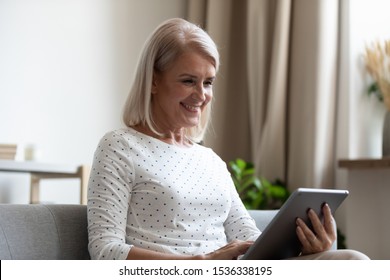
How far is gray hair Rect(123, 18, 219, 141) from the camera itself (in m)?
1.81

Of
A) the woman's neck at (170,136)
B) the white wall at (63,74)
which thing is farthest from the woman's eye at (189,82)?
the white wall at (63,74)

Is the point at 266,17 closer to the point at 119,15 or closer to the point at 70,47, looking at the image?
the point at 119,15

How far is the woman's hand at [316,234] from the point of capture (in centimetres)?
158

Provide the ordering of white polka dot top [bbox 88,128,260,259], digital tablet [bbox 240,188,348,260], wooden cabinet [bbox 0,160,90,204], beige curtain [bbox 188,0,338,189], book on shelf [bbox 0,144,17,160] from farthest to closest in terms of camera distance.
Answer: beige curtain [bbox 188,0,338,189] < book on shelf [bbox 0,144,17,160] < wooden cabinet [bbox 0,160,90,204] < white polka dot top [bbox 88,128,260,259] < digital tablet [bbox 240,188,348,260]

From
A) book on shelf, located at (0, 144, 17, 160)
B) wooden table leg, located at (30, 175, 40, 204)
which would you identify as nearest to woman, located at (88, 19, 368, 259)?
book on shelf, located at (0, 144, 17, 160)

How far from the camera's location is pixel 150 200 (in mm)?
1672

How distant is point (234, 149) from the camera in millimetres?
4414

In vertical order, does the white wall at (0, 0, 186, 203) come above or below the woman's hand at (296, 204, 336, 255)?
above

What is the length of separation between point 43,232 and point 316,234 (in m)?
0.63

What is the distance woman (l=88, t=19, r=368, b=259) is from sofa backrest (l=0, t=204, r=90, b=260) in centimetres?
10

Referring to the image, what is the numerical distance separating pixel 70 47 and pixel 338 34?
1.57 meters

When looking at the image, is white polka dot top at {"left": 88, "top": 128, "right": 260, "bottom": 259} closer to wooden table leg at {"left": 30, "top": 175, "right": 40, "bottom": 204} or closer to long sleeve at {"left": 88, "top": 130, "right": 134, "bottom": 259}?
long sleeve at {"left": 88, "top": 130, "right": 134, "bottom": 259}
